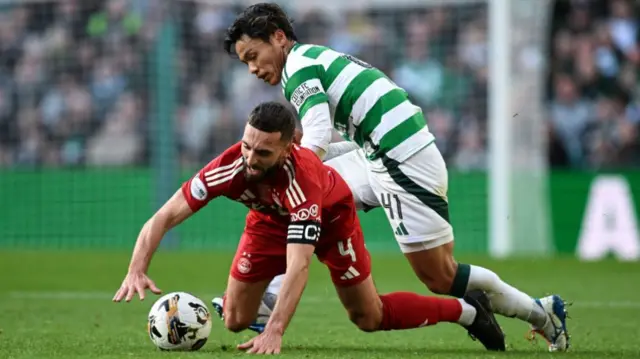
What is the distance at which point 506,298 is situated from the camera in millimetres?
7266

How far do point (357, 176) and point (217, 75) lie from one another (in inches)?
445

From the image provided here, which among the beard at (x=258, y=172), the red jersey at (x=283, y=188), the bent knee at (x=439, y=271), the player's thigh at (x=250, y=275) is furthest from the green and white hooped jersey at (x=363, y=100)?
the player's thigh at (x=250, y=275)

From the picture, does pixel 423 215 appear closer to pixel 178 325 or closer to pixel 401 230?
pixel 401 230

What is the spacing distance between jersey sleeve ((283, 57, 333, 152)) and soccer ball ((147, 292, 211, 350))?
111cm

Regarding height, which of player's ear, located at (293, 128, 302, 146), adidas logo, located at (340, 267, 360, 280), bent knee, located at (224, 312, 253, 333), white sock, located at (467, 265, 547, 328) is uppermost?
player's ear, located at (293, 128, 302, 146)

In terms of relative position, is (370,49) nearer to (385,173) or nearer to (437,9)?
(437,9)

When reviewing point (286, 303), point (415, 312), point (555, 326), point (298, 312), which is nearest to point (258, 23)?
point (286, 303)

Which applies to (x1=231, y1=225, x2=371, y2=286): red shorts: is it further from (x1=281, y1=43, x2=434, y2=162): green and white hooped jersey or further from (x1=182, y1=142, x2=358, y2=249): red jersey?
(x1=281, y1=43, x2=434, y2=162): green and white hooped jersey

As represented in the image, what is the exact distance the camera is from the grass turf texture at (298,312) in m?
6.98

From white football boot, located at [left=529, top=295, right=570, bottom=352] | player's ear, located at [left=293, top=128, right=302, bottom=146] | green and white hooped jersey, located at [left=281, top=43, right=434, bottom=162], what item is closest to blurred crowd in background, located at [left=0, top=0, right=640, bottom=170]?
white football boot, located at [left=529, top=295, right=570, bottom=352]

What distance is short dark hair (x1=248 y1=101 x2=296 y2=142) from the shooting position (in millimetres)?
6316

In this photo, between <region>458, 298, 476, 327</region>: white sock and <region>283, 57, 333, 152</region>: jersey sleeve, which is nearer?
<region>283, 57, 333, 152</region>: jersey sleeve

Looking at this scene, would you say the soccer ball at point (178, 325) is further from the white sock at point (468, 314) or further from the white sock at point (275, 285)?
the white sock at point (468, 314)

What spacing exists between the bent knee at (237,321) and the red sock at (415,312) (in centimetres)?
Answer: 79
